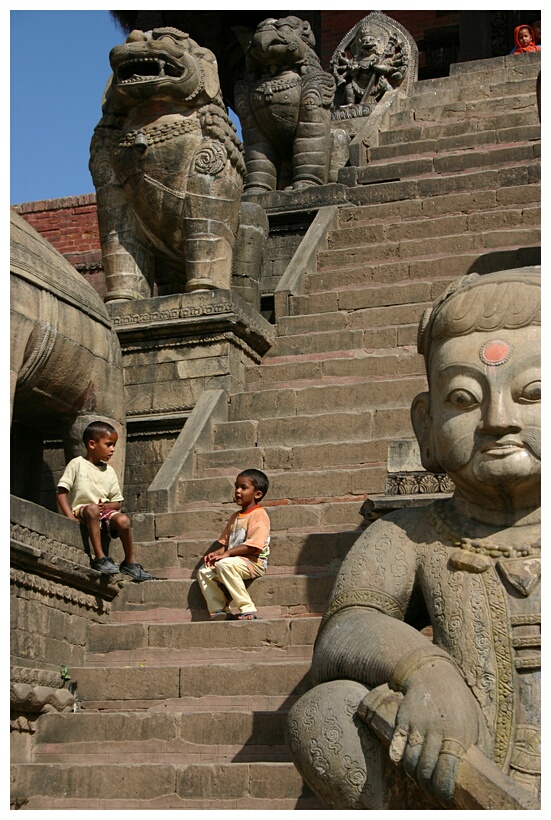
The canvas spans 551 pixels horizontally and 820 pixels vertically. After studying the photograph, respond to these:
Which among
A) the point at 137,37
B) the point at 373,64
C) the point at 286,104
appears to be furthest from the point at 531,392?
the point at 373,64

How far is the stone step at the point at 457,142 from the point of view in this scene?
15289 mm

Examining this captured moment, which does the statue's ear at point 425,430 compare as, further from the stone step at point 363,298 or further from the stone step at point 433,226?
the stone step at point 433,226

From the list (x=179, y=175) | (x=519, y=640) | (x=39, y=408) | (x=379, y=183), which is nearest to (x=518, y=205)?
(x=379, y=183)

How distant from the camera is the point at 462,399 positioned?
5.63m

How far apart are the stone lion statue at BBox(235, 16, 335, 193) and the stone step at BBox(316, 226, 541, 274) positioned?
2.84 metres

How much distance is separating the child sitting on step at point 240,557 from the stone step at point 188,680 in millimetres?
232

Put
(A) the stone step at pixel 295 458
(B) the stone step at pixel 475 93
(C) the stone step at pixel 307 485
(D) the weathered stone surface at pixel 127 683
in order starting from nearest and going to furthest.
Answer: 1. (D) the weathered stone surface at pixel 127 683
2. (C) the stone step at pixel 307 485
3. (A) the stone step at pixel 295 458
4. (B) the stone step at pixel 475 93

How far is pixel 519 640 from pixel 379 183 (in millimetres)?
9629

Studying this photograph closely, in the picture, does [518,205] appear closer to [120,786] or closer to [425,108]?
[425,108]

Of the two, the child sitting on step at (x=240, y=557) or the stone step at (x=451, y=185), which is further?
the stone step at (x=451, y=185)

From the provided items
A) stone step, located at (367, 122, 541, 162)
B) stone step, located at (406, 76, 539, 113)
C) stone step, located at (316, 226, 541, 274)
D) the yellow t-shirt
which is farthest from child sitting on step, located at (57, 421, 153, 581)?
stone step, located at (406, 76, 539, 113)

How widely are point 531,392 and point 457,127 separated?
11.1 metres

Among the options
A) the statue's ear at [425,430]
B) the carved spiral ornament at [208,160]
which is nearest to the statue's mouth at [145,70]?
the carved spiral ornament at [208,160]

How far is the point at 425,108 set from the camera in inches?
692
